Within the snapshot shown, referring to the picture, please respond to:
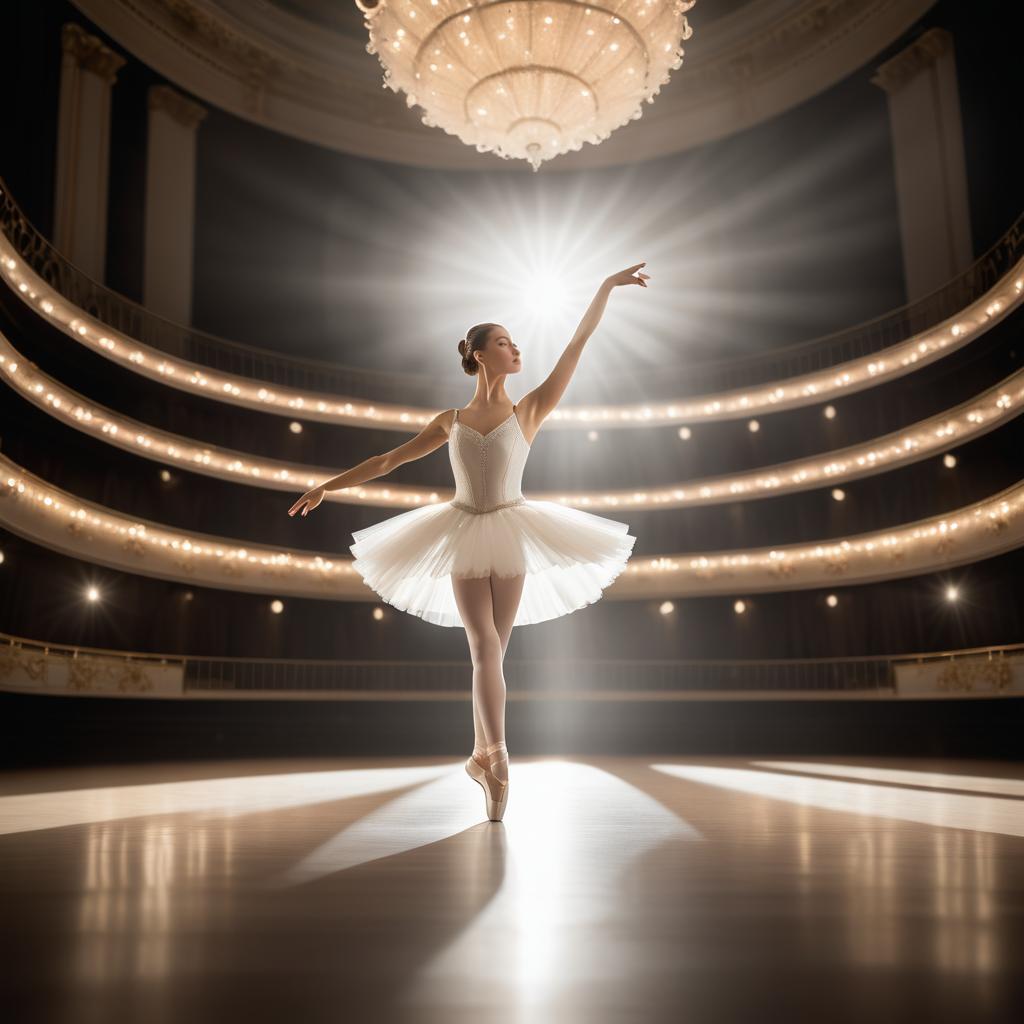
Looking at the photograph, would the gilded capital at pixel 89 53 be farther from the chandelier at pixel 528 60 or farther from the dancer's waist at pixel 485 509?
the dancer's waist at pixel 485 509

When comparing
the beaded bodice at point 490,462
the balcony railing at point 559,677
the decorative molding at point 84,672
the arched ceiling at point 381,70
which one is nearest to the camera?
the beaded bodice at point 490,462

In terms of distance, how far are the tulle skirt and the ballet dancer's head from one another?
0.67m

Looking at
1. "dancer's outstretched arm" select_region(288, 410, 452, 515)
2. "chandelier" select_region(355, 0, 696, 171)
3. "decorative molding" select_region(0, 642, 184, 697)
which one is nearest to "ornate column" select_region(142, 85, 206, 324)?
"decorative molding" select_region(0, 642, 184, 697)

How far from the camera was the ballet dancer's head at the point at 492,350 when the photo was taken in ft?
14.3

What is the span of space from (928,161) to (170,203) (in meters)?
15.0

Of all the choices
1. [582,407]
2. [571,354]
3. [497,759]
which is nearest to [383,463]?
[571,354]

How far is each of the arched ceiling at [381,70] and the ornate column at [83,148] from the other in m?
0.77

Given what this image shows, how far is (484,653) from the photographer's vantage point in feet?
13.1

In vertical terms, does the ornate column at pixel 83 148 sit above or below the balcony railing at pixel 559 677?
above

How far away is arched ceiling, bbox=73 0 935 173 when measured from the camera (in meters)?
18.4

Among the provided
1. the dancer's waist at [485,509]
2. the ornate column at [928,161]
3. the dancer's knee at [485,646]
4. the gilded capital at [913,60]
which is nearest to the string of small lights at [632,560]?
the ornate column at [928,161]

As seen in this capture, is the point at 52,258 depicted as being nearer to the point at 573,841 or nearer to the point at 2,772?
the point at 2,772

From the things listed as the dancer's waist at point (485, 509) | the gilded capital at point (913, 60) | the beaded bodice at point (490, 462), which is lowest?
the dancer's waist at point (485, 509)

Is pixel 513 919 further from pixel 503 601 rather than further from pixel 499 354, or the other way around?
pixel 499 354
